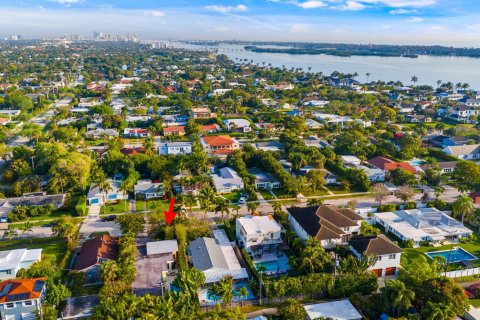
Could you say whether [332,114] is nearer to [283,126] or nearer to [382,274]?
[283,126]

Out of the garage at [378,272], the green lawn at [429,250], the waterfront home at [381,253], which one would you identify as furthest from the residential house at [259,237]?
the green lawn at [429,250]

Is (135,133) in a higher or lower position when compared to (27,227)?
higher

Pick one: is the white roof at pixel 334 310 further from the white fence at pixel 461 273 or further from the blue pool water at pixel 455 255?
the blue pool water at pixel 455 255

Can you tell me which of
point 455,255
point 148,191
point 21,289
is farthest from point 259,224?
point 21,289

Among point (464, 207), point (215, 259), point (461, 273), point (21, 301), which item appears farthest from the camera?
point (464, 207)

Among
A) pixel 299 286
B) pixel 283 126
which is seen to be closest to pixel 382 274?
pixel 299 286

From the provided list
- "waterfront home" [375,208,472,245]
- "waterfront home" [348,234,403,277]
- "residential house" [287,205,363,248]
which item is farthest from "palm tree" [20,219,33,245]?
"waterfront home" [375,208,472,245]

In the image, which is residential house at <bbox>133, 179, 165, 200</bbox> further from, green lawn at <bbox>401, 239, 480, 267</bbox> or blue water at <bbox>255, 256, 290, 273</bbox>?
green lawn at <bbox>401, 239, 480, 267</bbox>

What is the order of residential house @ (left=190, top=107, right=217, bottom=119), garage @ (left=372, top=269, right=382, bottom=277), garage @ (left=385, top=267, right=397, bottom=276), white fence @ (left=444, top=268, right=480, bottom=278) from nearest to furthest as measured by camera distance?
1. white fence @ (left=444, top=268, right=480, bottom=278)
2. garage @ (left=372, top=269, right=382, bottom=277)
3. garage @ (left=385, top=267, right=397, bottom=276)
4. residential house @ (left=190, top=107, right=217, bottom=119)

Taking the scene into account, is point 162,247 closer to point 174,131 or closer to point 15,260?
point 15,260
